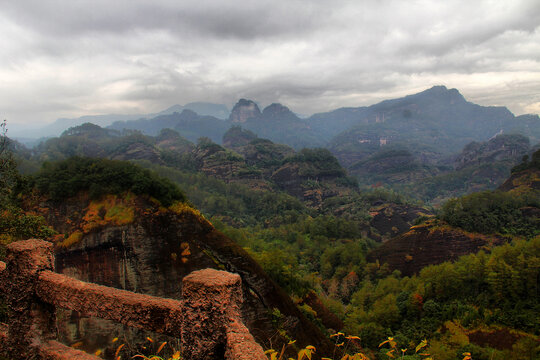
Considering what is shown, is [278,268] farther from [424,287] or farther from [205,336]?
[205,336]

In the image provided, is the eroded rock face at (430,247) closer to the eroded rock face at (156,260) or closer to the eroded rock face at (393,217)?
the eroded rock face at (393,217)

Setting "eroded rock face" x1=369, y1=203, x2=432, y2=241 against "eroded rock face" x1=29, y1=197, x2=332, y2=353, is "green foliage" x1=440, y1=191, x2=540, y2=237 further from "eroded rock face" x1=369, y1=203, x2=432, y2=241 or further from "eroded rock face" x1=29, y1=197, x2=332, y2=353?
"eroded rock face" x1=29, y1=197, x2=332, y2=353

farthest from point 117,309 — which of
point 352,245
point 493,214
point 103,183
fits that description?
point 493,214

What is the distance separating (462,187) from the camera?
10419 cm

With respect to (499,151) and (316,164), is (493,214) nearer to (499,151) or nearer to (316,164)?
(316,164)

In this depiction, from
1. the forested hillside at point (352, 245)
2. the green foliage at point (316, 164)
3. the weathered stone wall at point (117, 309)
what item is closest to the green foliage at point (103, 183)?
the forested hillside at point (352, 245)

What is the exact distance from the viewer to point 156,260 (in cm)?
1505

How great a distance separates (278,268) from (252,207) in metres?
48.4

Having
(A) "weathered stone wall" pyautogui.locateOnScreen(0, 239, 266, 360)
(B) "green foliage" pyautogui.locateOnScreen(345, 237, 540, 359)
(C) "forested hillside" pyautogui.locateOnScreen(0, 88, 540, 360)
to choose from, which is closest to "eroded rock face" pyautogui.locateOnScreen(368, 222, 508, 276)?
(C) "forested hillside" pyautogui.locateOnScreen(0, 88, 540, 360)

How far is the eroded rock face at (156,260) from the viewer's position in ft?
47.4

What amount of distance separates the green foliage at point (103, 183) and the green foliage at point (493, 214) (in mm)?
31448

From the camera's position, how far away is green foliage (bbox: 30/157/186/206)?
53.4ft

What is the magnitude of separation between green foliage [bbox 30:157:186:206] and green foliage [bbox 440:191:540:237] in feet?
103

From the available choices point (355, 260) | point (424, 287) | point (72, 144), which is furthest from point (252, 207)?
point (72, 144)
